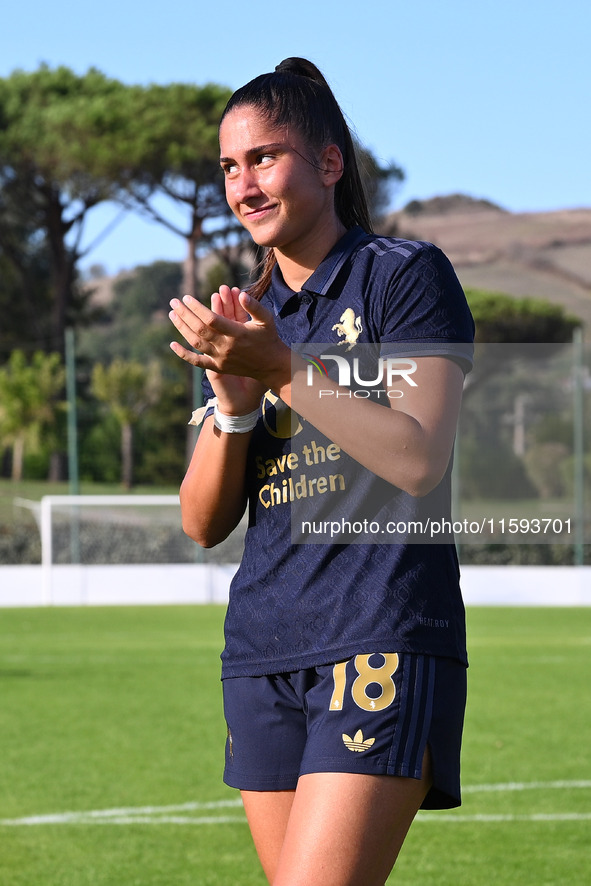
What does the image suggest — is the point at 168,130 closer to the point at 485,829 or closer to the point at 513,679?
the point at 513,679

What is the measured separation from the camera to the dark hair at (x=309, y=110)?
2.38m

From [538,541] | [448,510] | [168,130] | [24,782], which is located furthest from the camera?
[168,130]

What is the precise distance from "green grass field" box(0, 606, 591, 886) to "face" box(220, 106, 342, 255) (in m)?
3.21

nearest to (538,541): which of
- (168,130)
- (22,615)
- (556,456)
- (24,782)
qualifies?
(556,456)

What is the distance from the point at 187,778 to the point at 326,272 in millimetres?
4938

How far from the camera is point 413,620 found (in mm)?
2232

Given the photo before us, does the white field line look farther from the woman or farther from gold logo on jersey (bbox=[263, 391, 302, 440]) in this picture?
gold logo on jersey (bbox=[263, 391, 302, 440])

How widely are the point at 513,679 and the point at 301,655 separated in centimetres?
922

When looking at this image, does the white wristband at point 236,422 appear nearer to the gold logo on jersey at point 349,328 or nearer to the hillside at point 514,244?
the gold logo on jersey at point 349,328

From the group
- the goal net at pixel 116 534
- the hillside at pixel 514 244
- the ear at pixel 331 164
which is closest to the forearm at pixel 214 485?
the ear at pixel 331 164

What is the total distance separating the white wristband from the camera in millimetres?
2336

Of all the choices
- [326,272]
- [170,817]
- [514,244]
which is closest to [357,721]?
[326,272]

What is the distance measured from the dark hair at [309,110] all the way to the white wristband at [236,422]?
1.20 ft

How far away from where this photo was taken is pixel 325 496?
2314 millimetres
